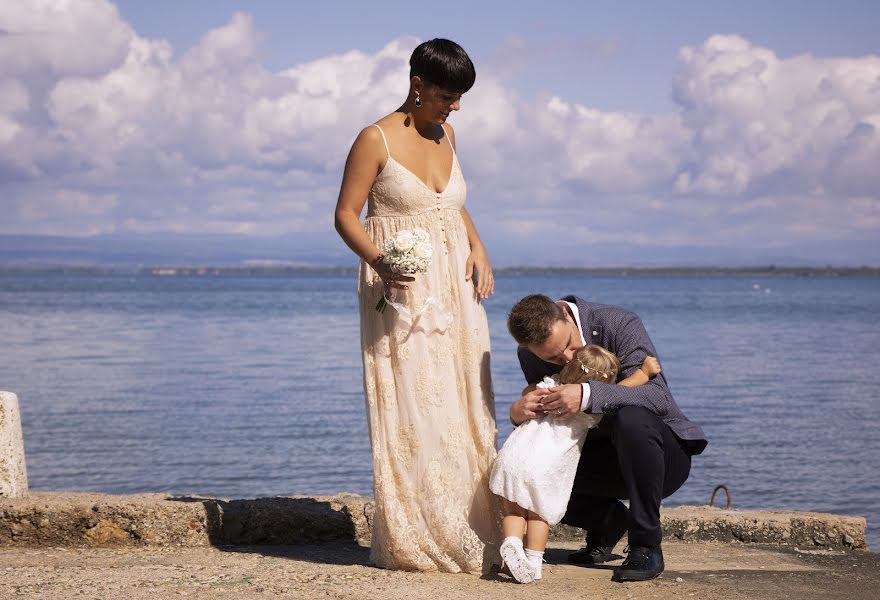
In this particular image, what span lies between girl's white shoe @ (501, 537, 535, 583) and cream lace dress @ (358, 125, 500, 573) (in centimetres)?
22

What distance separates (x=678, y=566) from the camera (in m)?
5.57

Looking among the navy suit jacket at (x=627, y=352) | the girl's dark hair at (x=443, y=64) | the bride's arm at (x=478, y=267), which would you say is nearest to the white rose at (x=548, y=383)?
the navy suit jacket at (x=627, y=352)

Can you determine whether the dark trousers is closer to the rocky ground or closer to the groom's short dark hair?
the rocky ground

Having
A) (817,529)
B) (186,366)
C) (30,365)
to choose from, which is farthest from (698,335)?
(817,529)

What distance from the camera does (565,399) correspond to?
4.99 m

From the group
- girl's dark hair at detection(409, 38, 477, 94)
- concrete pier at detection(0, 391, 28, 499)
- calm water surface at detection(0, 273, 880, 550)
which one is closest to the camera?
girl's dark hair at detection(409, 38, 477, 94)

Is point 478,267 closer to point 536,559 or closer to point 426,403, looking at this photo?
point 426,403

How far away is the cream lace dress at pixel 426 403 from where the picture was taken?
5.14 metres

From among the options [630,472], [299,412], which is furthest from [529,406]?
[299,412]

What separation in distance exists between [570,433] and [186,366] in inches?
807

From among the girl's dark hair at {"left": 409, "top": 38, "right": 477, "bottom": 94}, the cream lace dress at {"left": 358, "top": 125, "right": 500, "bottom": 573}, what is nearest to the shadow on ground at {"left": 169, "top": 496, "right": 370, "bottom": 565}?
the cream lace dress at {"left": 358, "top": 125, "right": 500, "bottom": 573}

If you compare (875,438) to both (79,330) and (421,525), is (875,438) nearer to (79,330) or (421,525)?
(421,525)

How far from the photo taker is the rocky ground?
15.7ft

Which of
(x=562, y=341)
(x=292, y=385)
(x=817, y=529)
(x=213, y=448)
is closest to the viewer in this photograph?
(x=562, y=341)
